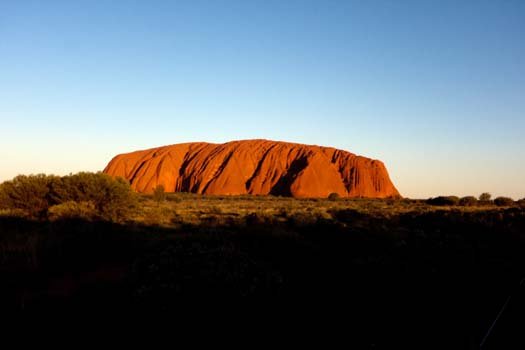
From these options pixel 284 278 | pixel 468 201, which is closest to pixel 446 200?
pixel 468 201

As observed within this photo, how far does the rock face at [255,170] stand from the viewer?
58594 millimetres

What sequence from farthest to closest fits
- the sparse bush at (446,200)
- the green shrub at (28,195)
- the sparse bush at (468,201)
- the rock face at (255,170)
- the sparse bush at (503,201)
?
the rock face at (255,170) → the sparse bush at (503,201) → the sparse bush at (468,201) → the sparse bush at (446,200) → the green shrub at (28,195)

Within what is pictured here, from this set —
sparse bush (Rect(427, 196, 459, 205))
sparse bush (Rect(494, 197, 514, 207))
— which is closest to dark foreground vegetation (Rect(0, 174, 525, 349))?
sparse bush (Rect(427, 196, 459, 205))

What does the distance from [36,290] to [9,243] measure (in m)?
2.46

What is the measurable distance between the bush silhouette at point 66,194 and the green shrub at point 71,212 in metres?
0.31

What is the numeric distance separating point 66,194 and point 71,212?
2.12 metres

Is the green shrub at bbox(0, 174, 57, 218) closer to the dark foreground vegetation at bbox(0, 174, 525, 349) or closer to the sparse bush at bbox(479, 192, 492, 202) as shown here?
the dark foreground vegetation at bbox(0, 174, 525, 349)

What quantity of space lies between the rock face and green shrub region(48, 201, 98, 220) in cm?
4468

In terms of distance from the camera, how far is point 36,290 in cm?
598

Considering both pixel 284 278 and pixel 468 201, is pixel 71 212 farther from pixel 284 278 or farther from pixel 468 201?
pixel 468 201

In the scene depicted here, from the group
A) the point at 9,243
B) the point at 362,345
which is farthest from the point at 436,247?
the point at 9,243

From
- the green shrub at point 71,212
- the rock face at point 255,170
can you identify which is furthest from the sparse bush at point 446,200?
the green shrub at point 71,212

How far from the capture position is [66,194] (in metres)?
12.9

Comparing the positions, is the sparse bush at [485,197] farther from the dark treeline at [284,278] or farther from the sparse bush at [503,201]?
the dark treeline at [284,278]
